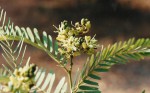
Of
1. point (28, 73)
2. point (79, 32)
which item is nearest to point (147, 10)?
point (79, 32)

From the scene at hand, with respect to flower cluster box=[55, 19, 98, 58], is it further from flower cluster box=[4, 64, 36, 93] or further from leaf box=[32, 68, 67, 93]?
flower cluster box=[4, 64, 36, 93]

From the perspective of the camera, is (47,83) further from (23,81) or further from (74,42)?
(23,81)

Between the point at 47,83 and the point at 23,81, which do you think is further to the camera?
the point at 47,83

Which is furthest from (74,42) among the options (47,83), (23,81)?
(23,81)

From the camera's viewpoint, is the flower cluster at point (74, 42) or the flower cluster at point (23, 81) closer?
the flower cluster at point (23, 81)

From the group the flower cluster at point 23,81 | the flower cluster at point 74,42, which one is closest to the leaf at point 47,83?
the flower cluster at point 74,42

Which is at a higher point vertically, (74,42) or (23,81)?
(74,42)

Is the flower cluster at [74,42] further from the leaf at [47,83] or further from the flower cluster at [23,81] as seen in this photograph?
the flower cluster at [23,81]

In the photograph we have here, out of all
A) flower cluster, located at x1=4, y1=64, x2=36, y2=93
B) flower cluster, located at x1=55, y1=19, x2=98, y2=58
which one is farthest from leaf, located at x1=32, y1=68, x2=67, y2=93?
flower cluster, located at x1=4, y1=64, x2=36, y2=93

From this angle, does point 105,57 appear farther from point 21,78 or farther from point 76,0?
point 76,0
